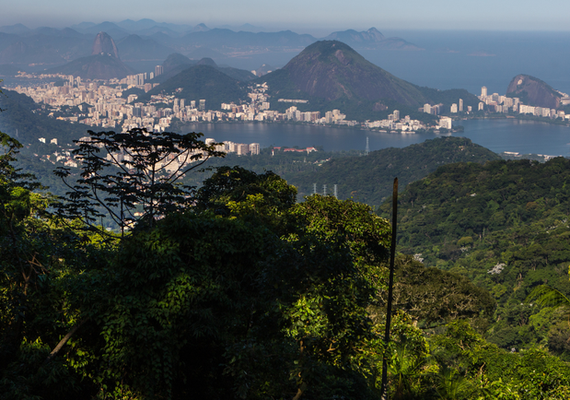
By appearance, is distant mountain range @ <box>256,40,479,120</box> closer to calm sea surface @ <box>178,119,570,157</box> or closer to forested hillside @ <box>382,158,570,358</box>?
calm sea surface @ <box>178,119,570,157</box>

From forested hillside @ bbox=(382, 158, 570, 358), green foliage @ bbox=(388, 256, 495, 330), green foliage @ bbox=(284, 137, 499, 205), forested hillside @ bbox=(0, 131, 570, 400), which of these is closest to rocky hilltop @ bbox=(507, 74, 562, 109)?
green foliage @ bbox=(284, 137, 499, 205)

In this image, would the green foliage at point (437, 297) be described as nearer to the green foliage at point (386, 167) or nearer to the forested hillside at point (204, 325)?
the forested hillside at point (204, 325)

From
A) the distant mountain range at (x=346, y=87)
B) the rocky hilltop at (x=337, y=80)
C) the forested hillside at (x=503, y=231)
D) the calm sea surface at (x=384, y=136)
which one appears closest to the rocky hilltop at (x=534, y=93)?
the distant mountain range at (x=346, y=87)

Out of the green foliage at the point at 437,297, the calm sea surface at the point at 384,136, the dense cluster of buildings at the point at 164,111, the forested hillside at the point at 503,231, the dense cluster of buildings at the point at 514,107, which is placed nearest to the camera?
the green foliage at the point at 437,297

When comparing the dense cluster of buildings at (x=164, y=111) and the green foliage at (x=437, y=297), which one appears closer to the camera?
the green foliage at (x=437, y=297)

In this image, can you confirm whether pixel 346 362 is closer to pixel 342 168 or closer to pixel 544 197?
pixel 544 197

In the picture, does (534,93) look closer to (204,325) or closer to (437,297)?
(437,297)

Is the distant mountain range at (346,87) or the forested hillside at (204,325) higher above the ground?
the distant mountain range at (346,87)

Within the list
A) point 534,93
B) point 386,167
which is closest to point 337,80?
point 534,93
